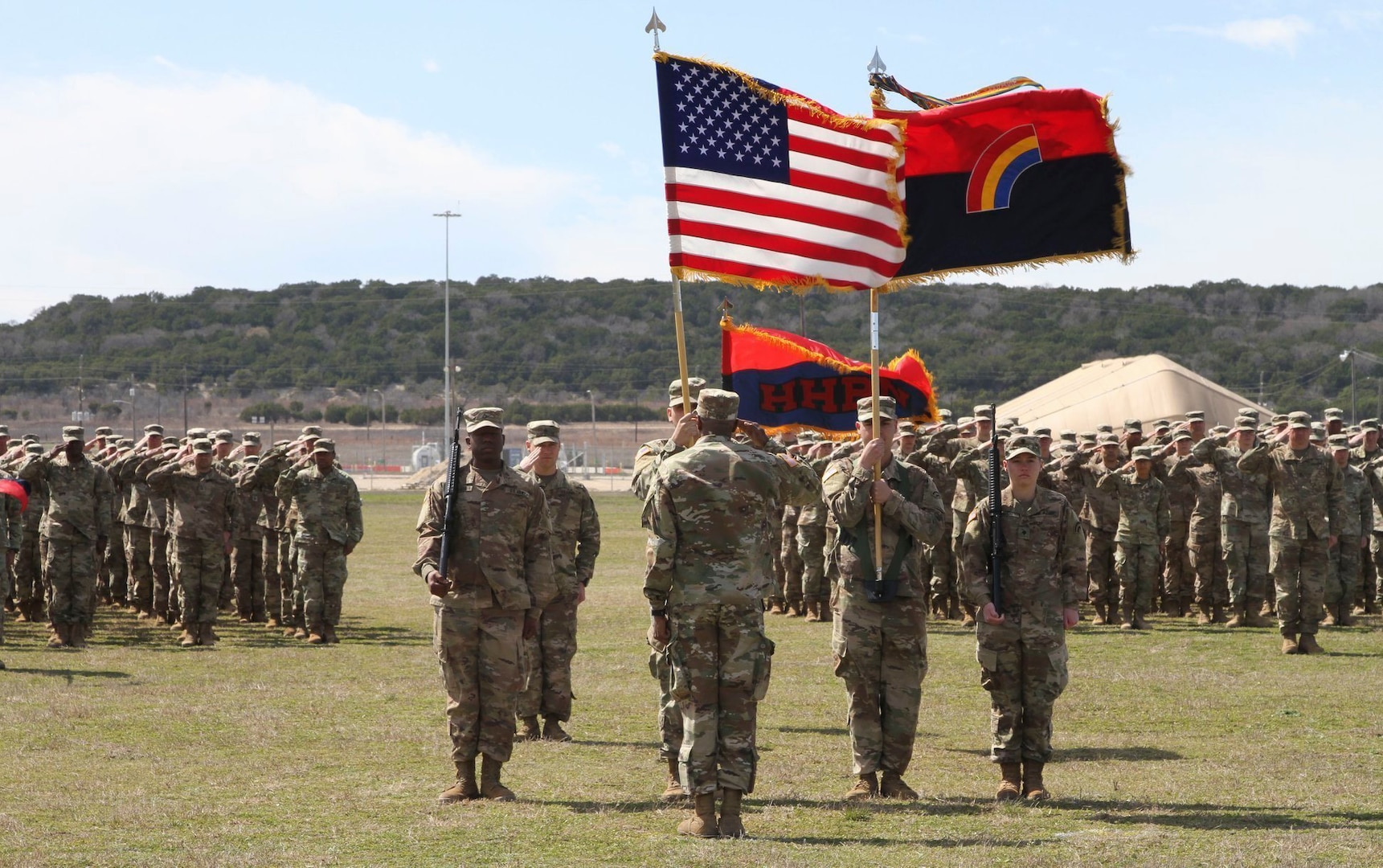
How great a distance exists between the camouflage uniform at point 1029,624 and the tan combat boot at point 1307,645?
7.86 meters

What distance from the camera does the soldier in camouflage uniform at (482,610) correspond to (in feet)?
29.1

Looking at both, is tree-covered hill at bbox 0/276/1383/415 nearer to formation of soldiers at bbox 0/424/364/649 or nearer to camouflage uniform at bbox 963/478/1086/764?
formation of soldiers at bbox 0/424/364/649

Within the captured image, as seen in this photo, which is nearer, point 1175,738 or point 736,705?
point 736,705

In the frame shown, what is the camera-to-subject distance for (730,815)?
7.96 m

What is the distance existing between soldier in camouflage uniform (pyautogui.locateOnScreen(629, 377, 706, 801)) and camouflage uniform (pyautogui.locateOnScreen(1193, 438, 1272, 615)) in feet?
32.7

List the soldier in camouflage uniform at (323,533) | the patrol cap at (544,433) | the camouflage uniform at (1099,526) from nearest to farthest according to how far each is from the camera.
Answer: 1. the patrol cap at (544,433)
2. the soldier in camouflage uniform at (323,533)
3. the camouflage uniform at (1099,526)

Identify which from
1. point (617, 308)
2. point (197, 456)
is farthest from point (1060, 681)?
point (617, 308)

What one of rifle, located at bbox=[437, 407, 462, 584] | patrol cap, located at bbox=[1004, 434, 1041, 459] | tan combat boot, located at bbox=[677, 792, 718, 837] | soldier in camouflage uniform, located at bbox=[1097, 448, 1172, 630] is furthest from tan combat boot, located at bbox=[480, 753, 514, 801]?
soldier in camouflage uniform, located at bbox=[1097, 448, 1172, 630]

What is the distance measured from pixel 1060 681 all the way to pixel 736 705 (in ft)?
6.47

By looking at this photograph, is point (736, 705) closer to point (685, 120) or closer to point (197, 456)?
point (685, 120)

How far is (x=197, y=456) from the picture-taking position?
17.1 m

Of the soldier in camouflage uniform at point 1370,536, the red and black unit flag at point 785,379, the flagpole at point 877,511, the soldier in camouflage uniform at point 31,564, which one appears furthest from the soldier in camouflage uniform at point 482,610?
the soldier in camouflage uniform at point 1370,536

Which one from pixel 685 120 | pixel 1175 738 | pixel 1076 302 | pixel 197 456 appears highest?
pixel 1076 302

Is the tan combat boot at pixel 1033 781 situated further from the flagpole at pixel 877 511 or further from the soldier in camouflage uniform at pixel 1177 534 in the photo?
the soldier in camouflage uniform at pixel 1177 534
